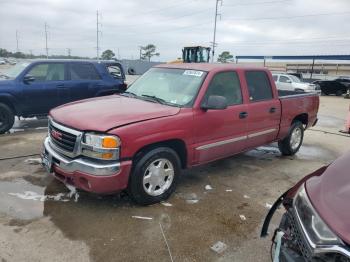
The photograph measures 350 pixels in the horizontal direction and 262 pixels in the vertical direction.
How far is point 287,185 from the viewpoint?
5.34 m

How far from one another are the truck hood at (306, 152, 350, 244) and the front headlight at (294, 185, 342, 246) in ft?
0.09

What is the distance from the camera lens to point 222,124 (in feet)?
16.2

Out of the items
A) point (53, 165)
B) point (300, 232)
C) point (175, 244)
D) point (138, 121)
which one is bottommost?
point (175, 244)

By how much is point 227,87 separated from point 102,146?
2.28 m

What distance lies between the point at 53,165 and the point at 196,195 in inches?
76.2

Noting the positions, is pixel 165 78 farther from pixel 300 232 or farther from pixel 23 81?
pixel 23 81

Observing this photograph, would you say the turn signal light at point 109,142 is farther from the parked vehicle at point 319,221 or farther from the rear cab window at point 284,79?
the rear cab window at point 284,79

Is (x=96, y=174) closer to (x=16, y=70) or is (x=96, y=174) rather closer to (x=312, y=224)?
(x=312, y=224)

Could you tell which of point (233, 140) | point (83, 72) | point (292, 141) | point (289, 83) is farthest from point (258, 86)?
point (289, 83)

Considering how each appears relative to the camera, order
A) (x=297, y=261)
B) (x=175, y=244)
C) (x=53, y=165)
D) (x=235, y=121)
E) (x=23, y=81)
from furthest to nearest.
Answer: (x=23, y=81)
(x=235, y=121)
(x=53, y=165)
(x=175, y=244)
(x=297, y=261)

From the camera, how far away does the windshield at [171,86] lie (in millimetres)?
4711

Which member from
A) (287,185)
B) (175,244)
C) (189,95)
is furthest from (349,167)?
(287,185)

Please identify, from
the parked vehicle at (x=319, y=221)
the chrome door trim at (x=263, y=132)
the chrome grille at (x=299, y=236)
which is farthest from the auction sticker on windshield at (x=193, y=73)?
the chrome grille at (x=299, y=236)

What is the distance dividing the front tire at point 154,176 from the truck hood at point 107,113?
0.47 m
